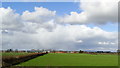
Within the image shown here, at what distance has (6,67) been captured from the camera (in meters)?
26.6

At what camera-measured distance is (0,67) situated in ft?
85.2

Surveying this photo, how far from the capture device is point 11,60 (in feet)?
123

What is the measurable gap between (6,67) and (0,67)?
0.86 m

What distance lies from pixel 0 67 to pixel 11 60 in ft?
38.3

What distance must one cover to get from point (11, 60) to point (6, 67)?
11118 mm

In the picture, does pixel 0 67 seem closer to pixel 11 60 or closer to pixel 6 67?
pixel 6 67

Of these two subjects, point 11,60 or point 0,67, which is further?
point 11,60

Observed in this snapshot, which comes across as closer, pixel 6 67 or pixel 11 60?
pixel 6 67

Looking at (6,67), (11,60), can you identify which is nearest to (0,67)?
(6,67)
